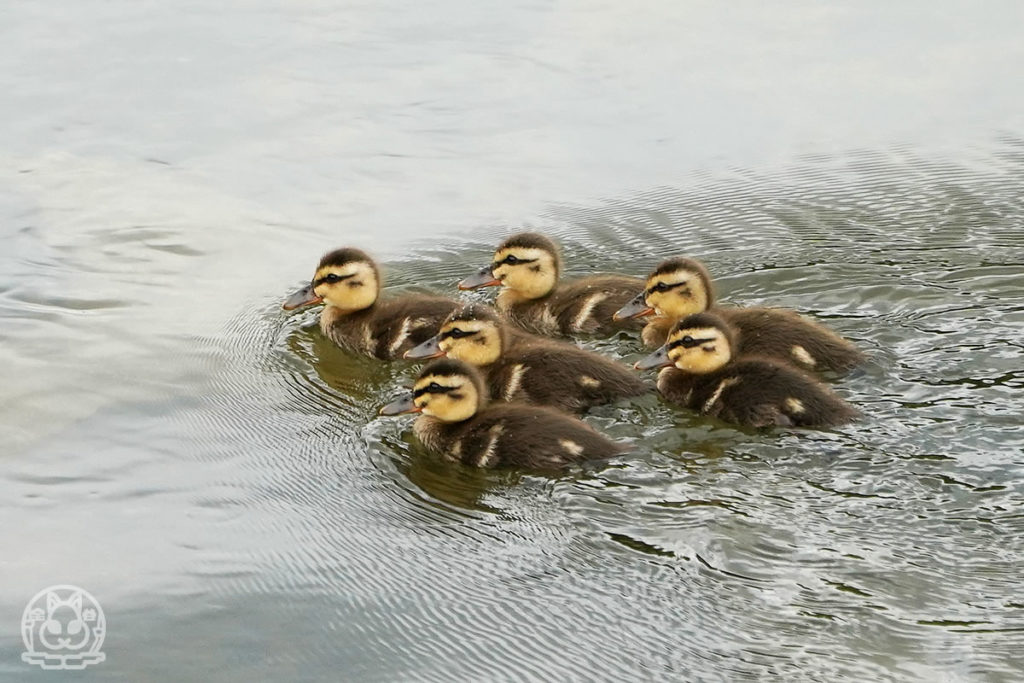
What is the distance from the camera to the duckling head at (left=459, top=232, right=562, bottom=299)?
546 centimetres

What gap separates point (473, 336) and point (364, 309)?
2.28 ft

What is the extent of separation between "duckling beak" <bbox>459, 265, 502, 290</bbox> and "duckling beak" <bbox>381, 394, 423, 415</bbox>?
1.04 m

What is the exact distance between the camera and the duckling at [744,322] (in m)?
4.79

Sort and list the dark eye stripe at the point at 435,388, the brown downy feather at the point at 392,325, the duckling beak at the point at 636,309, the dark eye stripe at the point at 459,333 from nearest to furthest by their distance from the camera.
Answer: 1. the dark eye stripe at the point at 435,388
2. the dark eye stripe at the point at 459,333
3. the duckling beak at the point at 636,309
4. the brown downy feather at the point at 392,325

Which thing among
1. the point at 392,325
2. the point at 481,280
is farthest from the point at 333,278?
the point at 481,280

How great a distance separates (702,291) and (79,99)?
146 inches

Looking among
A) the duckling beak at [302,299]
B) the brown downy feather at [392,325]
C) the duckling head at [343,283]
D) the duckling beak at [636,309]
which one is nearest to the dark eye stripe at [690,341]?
the duckling beak at [636,309]

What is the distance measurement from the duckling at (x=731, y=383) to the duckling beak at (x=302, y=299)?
4.34ft

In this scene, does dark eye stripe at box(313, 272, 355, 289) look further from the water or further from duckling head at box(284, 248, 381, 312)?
the water

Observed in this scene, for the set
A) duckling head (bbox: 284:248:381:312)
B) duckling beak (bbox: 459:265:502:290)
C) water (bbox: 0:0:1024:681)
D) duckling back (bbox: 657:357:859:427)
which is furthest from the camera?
duckling beak (bbox: 459:265:502:290)

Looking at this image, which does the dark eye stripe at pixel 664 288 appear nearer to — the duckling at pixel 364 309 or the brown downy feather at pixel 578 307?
the brown downy feather at pixel 578 307

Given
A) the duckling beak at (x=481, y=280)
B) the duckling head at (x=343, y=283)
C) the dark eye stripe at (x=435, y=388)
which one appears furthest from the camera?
the duckling beak at (x=481, y=280)

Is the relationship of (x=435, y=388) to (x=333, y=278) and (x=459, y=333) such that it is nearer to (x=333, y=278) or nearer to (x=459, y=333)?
(x=459, y=333)

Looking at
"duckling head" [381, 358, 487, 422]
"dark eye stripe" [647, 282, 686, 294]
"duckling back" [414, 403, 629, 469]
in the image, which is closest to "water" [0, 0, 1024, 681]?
"duckling back" [414, 403, 629, 469]
